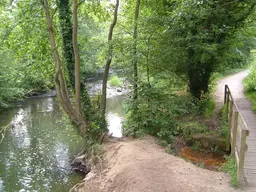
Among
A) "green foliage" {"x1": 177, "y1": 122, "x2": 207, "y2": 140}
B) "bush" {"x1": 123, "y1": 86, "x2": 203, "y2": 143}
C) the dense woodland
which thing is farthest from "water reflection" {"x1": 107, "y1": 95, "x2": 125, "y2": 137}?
"green foliage" {"x1": 177, "y1": 122, "x2": 207, "y2": 140}

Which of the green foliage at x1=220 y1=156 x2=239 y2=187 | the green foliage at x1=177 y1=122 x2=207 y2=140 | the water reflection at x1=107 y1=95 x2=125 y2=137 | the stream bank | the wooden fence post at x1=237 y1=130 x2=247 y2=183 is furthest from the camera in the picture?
the water reflection at x1=107 y1=95 x2=125 y2=137

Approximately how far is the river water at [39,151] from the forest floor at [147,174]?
171 cm

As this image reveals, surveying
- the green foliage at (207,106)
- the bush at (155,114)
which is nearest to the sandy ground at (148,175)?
the bush at (155,114)

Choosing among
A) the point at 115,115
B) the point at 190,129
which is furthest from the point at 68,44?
the point at 115,115

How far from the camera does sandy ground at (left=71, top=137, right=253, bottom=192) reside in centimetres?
582

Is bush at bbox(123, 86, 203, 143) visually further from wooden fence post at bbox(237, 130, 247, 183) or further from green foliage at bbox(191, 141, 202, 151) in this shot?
wooden fence post at bbox(237, 130, 247, 183)

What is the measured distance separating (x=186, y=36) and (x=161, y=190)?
613 cm

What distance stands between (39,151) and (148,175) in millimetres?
7056

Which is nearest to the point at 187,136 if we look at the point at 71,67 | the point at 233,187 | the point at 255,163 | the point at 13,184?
the point at 255,163

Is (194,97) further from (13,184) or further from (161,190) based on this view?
(13,184)

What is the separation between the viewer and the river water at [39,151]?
909 cm

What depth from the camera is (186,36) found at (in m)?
9.84

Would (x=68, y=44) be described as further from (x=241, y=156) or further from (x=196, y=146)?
(x=241, y=156)

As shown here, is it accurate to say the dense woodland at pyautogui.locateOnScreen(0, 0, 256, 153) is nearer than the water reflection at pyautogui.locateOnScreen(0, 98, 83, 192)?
No
